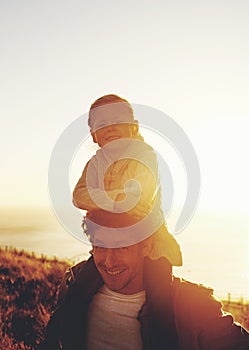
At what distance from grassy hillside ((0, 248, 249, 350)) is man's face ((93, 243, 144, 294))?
205 centimetres

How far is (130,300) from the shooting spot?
178 inches

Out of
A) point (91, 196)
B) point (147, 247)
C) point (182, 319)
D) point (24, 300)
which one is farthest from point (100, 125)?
point (24, 300)

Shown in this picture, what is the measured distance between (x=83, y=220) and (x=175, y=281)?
2.84ft

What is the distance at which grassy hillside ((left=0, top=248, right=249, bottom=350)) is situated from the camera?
7219 mm

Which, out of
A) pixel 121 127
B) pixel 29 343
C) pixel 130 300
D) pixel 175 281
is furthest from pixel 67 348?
pixel 29 343

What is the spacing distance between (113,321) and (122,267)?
1.58 ft

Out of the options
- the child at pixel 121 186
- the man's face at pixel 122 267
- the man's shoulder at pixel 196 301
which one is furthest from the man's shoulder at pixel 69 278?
the man's shoulder at pixel 196 301

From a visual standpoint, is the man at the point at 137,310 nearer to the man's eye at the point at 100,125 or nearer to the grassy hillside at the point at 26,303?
the man's eye at the point at 100,125

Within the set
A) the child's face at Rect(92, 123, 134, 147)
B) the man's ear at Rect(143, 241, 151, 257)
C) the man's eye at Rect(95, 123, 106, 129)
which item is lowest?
the man's ear at Rect(143, 241, 151, 257)

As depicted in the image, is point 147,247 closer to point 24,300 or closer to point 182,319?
point 182,319

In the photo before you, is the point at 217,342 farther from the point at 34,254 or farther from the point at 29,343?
the point at 34,254

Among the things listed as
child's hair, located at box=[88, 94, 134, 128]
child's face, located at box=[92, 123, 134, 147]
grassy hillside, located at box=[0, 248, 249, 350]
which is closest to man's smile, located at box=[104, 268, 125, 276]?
child's face, located at box=[92, 123, 134, 147]

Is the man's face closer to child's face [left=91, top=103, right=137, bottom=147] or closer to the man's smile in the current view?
the man's smile

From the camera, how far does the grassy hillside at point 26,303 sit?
722 centimetres
